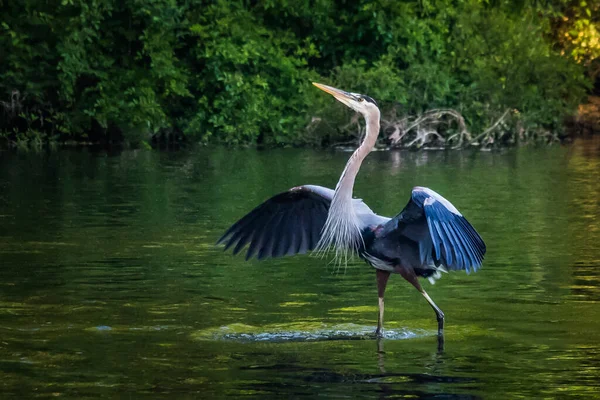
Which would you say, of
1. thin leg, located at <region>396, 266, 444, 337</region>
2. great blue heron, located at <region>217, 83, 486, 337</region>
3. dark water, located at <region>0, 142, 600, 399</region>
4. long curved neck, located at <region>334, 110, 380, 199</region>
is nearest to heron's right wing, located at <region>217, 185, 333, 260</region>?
great blue heron, located at <region>217, 83, 486, 337</region>

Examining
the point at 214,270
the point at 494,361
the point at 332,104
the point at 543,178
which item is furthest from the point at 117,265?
the point at 332,104

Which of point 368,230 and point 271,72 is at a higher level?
point 271,72

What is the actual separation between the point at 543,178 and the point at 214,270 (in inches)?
442

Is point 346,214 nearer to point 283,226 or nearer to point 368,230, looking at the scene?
point 368,230

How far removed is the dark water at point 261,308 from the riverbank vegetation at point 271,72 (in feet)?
39.6

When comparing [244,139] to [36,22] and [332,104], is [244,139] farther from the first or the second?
[36,22]

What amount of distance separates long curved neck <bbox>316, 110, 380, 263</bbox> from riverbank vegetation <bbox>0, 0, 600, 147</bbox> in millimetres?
21827

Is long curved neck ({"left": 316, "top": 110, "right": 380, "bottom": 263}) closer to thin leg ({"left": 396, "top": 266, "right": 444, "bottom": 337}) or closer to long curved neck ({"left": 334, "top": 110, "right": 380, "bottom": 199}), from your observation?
long curved neck ({"left": 334, "top": 110, "right": 380, "bottom": 199})

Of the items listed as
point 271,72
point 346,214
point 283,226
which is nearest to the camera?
point 346,214

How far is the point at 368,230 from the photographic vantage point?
31.0 ft

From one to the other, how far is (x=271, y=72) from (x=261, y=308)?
2401 centimetres

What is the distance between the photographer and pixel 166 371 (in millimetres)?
7855

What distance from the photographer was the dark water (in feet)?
25.1

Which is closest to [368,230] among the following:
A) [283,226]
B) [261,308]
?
[283,226]
